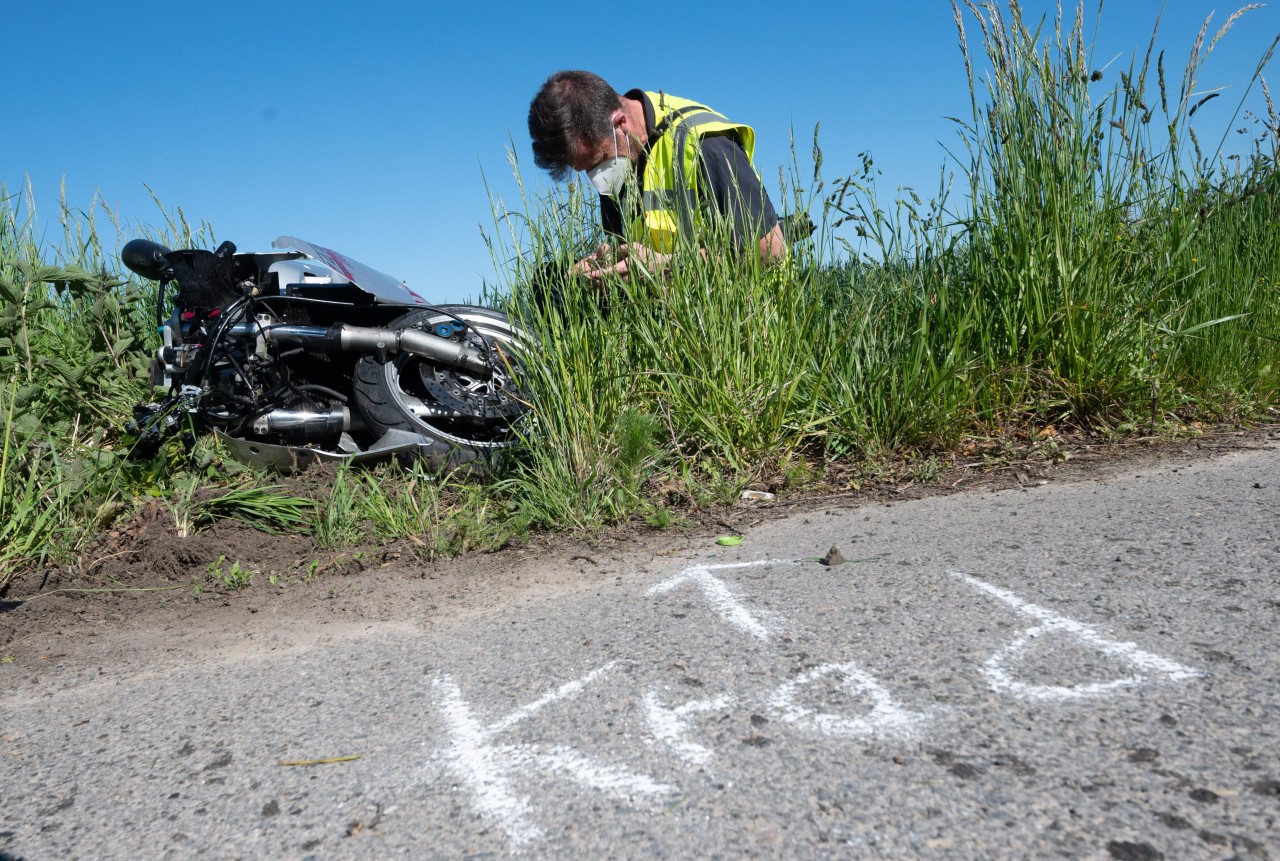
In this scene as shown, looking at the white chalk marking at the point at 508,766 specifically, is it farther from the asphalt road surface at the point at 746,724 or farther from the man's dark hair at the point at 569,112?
the man's dark hair at the point at 569,112

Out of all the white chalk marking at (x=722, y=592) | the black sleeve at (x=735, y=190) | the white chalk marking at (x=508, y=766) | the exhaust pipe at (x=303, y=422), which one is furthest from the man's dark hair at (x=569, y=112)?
the white chalk marking at (x=508, y=766)

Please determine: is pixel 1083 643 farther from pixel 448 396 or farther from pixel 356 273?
pixel 356 273

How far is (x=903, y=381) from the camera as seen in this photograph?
4137 millimetres

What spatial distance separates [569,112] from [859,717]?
3.63 meters

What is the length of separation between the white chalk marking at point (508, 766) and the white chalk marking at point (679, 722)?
108 mm

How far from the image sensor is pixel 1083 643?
2191mm

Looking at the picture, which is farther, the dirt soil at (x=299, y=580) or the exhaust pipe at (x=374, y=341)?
the exhaust pipe at (x=374, y=341)

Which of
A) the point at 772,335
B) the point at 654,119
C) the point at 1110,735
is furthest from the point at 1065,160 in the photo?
the point at 1110,735

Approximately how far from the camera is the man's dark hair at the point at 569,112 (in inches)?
187

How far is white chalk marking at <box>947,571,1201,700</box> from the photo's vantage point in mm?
1952

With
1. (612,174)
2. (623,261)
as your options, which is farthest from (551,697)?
(612,174)

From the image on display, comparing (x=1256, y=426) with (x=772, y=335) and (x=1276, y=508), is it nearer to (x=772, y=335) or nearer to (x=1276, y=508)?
(x=1276, y=508)

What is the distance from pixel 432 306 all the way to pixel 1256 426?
3.88 metres

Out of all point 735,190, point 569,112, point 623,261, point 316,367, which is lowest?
point 316,367
